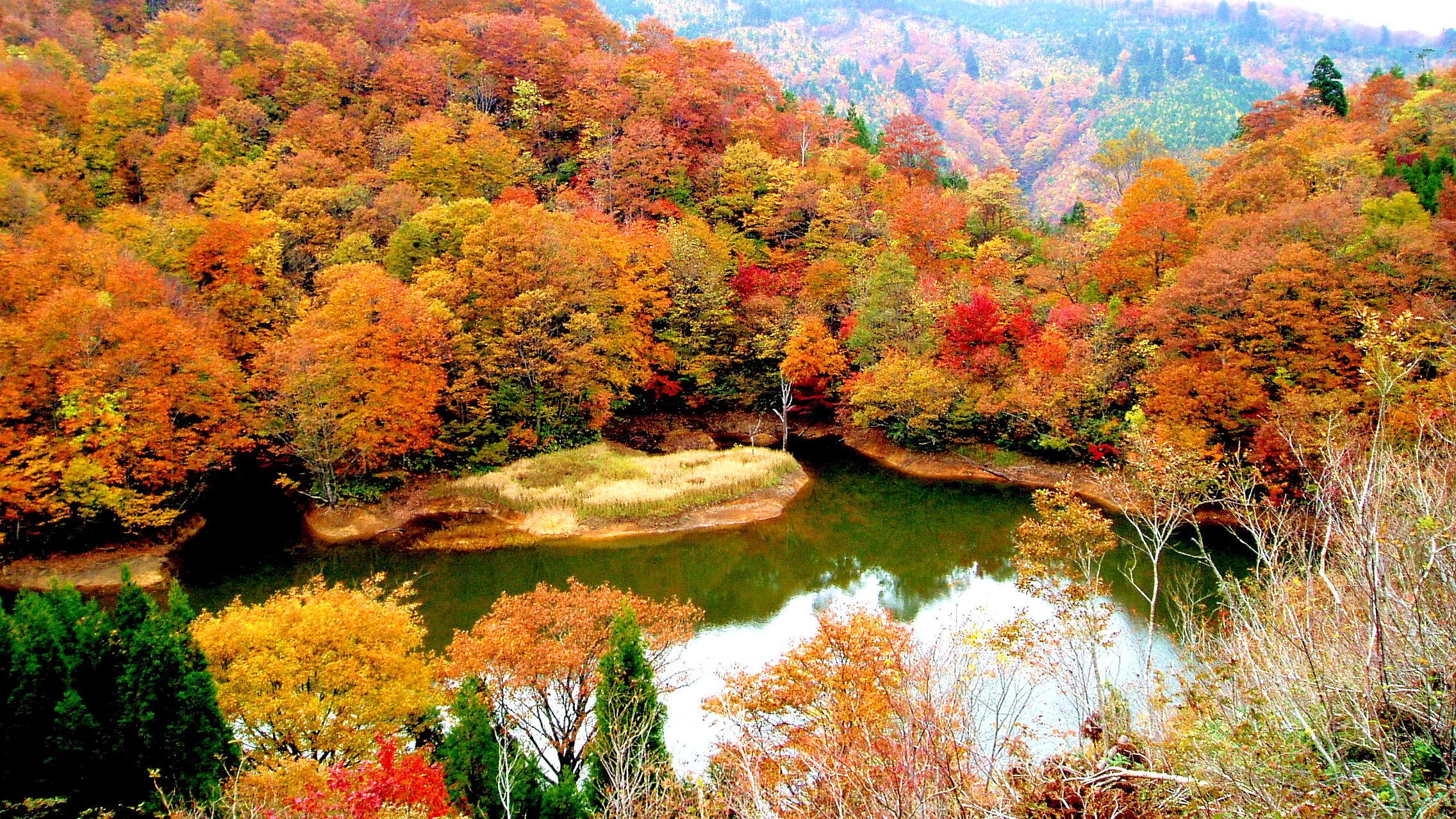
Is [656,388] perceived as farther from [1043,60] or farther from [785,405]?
[1043,60]

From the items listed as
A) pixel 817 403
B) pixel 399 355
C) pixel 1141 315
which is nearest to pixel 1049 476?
pixel 1141 315

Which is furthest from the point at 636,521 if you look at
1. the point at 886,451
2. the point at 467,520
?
the point at 886,451

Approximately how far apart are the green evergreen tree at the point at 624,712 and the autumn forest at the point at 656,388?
8 centimetres

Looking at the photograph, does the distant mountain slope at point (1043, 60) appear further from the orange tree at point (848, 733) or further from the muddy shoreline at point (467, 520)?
the orange tree at point (848, 733)

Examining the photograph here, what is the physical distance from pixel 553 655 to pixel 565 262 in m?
18.1

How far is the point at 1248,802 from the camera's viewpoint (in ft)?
15.3

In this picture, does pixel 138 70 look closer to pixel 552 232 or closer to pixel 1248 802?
pixel 552 232

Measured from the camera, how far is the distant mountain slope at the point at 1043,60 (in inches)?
3270

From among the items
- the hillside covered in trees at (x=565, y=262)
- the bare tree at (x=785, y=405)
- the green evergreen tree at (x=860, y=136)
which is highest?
the green evergreen tree at (x=860, y=136)

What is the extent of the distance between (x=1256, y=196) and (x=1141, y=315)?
7570mm

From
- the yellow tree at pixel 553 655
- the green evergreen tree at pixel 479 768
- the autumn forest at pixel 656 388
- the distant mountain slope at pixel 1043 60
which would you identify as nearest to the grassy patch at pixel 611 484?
the autumn forest at pixel 656 388

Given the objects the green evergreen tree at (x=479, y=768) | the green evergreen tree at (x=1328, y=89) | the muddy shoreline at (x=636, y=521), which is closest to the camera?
the green evergreen tree at (x=479, y=768)

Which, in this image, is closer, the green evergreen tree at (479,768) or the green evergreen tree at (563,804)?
the green evergreen tree at (563,804)

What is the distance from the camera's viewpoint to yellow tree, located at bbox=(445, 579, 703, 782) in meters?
11.1
